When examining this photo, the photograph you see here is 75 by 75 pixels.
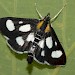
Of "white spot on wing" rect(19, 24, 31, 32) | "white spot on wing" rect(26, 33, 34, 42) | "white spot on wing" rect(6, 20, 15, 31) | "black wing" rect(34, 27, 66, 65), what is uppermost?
"white spot on wing" rect(6, 20, 15, 31)

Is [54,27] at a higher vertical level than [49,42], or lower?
higher

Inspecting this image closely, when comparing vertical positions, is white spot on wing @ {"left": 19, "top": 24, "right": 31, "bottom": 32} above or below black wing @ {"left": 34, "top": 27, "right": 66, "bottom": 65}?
above

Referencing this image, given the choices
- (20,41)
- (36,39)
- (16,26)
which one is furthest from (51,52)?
(16,26)

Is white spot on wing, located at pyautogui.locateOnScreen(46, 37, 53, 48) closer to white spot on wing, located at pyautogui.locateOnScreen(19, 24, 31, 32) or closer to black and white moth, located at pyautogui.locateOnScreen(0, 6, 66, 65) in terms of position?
black and white moth, located at pyautogui.locateOnScreen(0, 6, 66, 65)

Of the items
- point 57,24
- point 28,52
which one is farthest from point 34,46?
point 57,24

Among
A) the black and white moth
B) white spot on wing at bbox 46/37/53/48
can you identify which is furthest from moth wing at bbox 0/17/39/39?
white spot on wing at bbox 46/37/53/48

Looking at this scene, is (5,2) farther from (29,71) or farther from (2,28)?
(29,71)

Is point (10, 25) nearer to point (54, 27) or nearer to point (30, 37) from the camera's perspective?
point (30, 37)
